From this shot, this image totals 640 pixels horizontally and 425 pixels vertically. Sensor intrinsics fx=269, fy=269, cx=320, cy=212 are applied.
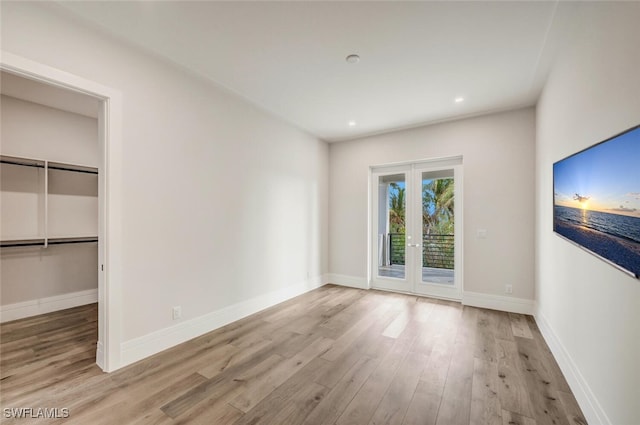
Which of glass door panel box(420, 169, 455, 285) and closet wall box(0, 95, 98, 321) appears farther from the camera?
glass door panel box(420, 169, 455, 285)

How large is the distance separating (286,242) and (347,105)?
234cm

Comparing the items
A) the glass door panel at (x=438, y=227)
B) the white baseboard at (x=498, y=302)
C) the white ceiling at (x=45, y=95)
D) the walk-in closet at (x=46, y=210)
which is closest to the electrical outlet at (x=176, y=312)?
the walk-in closet at (x=46, y=210)

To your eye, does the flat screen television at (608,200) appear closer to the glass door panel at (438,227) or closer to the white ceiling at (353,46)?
the white ceiling at (353,46)

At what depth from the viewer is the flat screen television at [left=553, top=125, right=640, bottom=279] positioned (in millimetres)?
1280

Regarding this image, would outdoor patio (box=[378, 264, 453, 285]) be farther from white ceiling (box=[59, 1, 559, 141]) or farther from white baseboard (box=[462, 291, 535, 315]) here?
white ceiling (box=[59, 1, 559, 141])

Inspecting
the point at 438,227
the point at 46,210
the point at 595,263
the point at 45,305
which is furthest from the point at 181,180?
the point at 438,227

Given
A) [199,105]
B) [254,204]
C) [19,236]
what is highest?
[199,105]

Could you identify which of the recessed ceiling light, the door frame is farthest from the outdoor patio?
the door frame

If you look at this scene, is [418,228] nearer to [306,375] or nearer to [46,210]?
[306,375]

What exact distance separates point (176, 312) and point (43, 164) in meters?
2.86

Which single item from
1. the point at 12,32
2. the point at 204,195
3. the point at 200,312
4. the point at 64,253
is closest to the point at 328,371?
the point at 200,312

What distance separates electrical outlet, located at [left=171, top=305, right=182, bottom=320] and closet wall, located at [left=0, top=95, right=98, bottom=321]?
2446 millimetres

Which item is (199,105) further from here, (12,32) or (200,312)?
(200,312)

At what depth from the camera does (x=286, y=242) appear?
4504mm
